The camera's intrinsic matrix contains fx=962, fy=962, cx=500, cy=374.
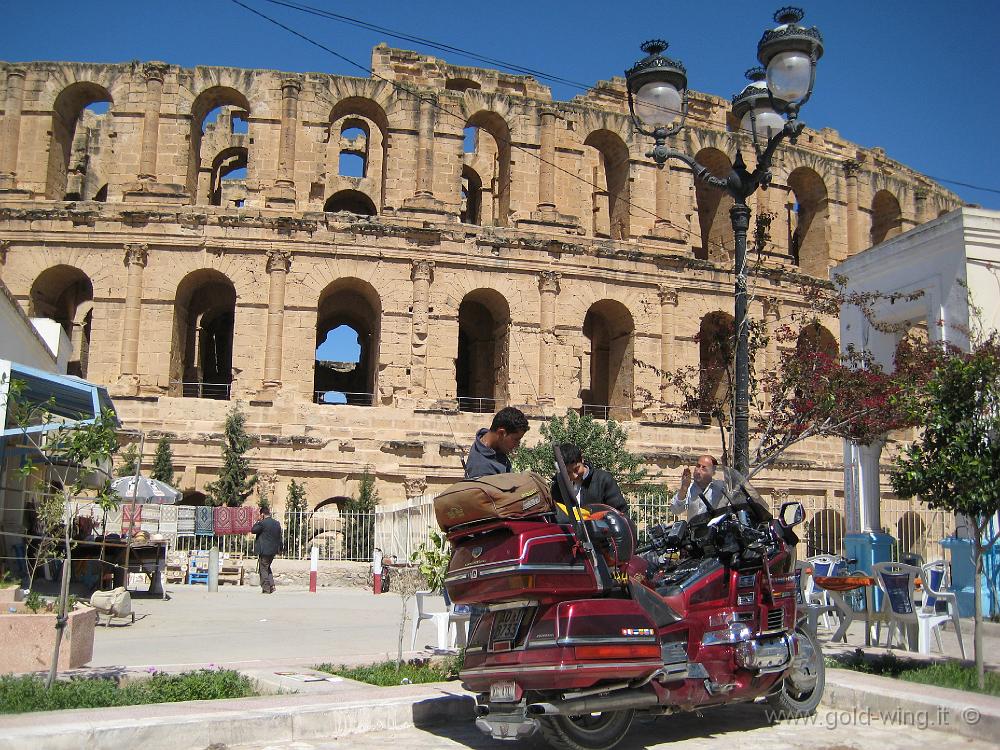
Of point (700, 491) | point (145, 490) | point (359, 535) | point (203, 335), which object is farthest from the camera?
point (203, 335)

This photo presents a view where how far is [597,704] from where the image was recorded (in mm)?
4980

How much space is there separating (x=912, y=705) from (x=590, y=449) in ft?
50.5

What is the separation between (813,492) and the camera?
26.8 m

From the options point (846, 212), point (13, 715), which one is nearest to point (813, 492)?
point (846, 212)

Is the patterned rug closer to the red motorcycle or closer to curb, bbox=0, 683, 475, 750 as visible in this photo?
curb, bbox=0, 683, 475, 750

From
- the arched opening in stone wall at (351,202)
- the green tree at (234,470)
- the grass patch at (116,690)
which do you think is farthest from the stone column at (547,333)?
the grass patch at (116,690)

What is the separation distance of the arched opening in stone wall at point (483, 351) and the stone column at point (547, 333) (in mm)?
910

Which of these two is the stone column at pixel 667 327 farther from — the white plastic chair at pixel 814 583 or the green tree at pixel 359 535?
the white plastic chair at pixel 814 583

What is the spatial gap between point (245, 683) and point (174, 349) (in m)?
19.5

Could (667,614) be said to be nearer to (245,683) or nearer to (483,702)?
(483,702)

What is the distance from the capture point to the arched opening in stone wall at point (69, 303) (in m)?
25.0

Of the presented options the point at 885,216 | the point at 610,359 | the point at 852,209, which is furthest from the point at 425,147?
the point at 885,216

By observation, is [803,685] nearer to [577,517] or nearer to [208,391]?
[577,517]

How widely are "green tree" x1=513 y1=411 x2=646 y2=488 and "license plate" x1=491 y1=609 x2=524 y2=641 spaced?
1514cm
